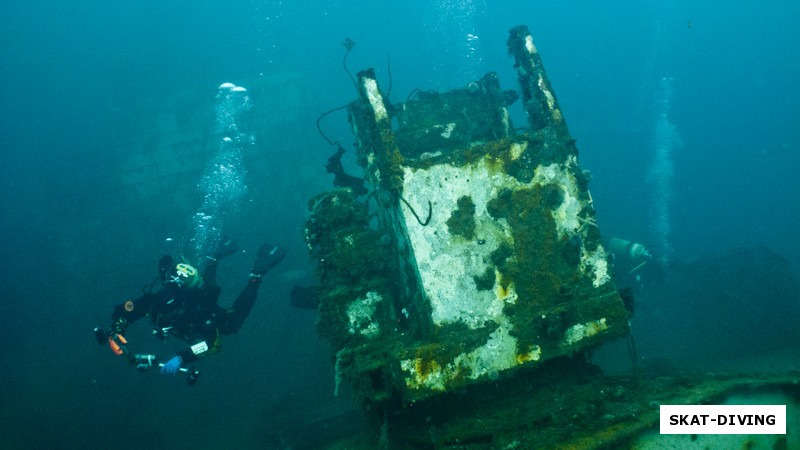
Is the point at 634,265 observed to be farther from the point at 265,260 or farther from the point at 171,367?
the point at 171,367

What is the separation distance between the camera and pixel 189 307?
6.75 meters

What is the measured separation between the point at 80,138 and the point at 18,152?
270 centimetres

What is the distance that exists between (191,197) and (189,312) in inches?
426

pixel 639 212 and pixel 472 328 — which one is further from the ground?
pixel 639 212

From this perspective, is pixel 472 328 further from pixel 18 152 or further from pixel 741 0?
pixel 741 0

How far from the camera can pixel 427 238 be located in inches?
150

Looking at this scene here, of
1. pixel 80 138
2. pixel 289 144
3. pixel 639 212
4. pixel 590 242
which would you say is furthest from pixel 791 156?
pixel 80 138

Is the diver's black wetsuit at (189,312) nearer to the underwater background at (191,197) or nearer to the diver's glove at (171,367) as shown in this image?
the diver's glove at (171,367)

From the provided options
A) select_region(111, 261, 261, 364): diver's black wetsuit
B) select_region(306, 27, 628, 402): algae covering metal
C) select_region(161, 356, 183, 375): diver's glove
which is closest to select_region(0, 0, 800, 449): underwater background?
select_region(306, 27, 628, 402): algae covering metal

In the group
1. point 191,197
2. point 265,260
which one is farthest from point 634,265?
point 191,197

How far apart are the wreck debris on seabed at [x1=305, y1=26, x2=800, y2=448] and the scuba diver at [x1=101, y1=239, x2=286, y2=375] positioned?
304 centimetres

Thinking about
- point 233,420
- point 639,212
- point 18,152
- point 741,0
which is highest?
point 741,0

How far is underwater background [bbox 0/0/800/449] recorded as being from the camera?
12.2 meters

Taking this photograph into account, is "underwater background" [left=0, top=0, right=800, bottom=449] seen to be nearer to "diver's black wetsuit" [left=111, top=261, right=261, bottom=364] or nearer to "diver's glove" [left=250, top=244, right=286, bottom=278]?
"diver's black wetsuit" [left=111, top=261, right=261, bottom=364]
